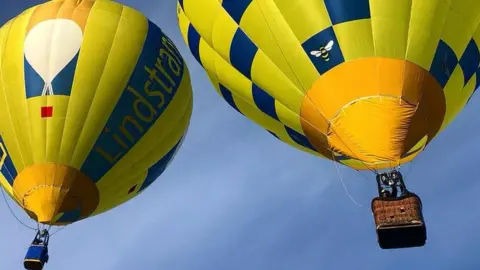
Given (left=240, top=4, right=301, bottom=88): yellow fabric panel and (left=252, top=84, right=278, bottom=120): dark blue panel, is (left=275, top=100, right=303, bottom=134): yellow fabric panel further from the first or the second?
(left=240, top=4, right=301, bottom=88): yellow fabric panel

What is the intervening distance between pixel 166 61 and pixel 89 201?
8.98 ft

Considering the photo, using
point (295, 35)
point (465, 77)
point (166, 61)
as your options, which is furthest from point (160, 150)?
point (465, 77)

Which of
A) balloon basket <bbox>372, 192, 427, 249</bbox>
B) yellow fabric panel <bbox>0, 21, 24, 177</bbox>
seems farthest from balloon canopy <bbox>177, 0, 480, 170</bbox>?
yellow fabric panel <bbox>0, 21, 24, 177</bbox>

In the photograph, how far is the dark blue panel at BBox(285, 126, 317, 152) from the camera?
10.5m

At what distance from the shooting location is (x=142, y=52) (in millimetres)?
12695

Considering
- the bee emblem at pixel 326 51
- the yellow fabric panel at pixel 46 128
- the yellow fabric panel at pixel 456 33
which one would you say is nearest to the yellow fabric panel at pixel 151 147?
the yellow fabric panel at pixel 46 128

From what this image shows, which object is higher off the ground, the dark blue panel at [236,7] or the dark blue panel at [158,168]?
the dark blue panel at [236,7]

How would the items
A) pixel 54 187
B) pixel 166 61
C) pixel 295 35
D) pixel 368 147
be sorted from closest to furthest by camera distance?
pixel 368 147 < pixel 295 35 < pixel 54 187 < pixel 166 61

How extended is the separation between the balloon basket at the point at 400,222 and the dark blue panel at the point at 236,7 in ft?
10.3

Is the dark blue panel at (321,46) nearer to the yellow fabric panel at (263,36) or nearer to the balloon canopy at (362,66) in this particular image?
the balloon canopy at (362,66)

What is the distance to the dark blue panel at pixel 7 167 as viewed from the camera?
38.4 ft

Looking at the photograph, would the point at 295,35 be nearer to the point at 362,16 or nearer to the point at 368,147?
the point at 362,16

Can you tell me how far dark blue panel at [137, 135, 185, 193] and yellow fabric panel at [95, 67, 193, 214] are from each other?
152 mm

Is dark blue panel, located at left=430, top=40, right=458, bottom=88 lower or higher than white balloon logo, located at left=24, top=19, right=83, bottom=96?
lower
